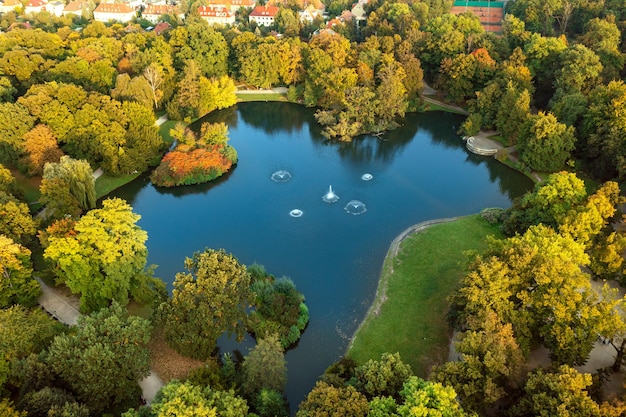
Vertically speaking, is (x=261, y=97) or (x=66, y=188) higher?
(x=261, y=97)

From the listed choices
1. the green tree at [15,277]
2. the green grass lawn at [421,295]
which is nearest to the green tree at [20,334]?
the green tree at [15,277]

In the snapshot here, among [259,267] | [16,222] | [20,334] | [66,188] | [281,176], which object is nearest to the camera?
[20,334]

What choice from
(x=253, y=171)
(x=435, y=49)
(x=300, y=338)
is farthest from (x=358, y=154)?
(x=300, y=338)

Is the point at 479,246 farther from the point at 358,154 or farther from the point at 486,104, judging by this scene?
the point at 486,104

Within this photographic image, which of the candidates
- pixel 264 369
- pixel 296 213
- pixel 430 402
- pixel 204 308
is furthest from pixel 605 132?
pixel 204 308

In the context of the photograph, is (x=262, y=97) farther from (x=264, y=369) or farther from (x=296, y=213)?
(x=264, y=369)

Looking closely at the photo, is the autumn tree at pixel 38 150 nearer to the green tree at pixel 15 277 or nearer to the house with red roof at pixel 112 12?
the green tree at pixel 15 277

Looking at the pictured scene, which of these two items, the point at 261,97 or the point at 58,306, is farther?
the point at 261,97
